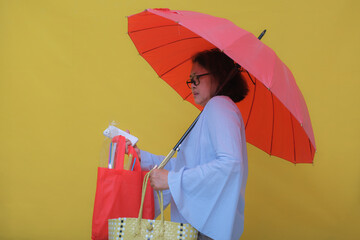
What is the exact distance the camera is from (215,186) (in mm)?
1545

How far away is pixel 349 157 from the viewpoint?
9.01ft

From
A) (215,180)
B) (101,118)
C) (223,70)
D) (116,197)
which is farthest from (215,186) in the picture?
(101,118)

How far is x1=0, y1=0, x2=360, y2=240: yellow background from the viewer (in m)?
2.76

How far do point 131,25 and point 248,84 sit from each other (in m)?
0.62

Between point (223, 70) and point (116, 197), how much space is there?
69 cm

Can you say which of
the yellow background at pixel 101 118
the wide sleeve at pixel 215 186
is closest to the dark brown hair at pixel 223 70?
the wide sleeve at pixel 215 186

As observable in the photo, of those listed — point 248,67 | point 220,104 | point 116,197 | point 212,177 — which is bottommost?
point 116,197

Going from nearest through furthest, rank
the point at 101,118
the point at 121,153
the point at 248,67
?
the point at 248,67 < the point at 121,153 < the point at 101,118

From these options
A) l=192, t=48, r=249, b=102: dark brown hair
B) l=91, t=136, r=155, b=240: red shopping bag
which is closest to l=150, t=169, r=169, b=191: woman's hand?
l=91, t=136, r=155, b=240: red shopping bag

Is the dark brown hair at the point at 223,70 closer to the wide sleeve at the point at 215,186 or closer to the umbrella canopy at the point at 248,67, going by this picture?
the umbrella canopy at the point at 248,67

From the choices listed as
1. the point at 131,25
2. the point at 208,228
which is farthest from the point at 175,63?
the point at 208,228

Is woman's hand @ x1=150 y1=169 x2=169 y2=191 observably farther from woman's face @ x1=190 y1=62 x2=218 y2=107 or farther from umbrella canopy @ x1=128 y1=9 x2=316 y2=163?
umbrella canopy @ x1=128 y1=9 x2=316 y2=163

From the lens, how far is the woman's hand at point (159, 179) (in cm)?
162

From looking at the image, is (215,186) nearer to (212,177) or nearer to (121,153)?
(212,177)
